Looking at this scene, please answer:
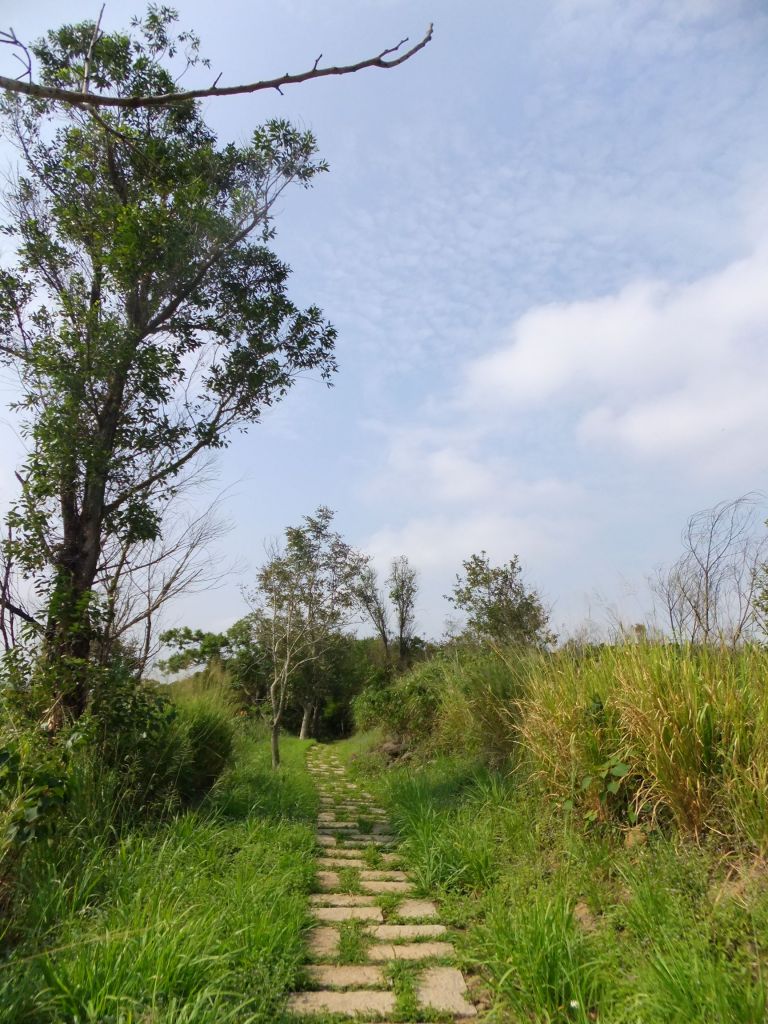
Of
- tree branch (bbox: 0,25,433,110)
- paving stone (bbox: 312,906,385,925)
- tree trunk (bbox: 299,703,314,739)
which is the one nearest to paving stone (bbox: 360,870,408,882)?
paving stone (bbox: 312,906,385,925)

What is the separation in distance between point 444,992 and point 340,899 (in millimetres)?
1331

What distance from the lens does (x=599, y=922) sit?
111 inches

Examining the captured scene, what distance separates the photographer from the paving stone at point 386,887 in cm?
399

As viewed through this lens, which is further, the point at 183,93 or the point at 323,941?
the point at 323,941

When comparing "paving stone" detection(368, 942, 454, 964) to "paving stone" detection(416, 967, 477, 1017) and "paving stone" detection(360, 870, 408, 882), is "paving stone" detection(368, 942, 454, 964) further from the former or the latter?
"paving stone" detection(360, 870, 408, 882)

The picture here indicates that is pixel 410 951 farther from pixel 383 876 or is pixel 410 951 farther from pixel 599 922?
pixel 383 876

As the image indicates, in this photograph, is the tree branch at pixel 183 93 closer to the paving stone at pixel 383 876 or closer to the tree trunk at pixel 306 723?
the paving stone at pixel 383 876

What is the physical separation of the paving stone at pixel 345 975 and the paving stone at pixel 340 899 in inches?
34.4

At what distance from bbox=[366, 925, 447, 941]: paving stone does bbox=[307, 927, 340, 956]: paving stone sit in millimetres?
189

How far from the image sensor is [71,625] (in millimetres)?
5070

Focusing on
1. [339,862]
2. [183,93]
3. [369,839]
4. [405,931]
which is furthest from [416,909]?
[183,93]

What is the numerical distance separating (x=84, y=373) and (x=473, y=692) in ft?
16.9

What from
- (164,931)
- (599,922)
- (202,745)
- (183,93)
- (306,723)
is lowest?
(599,922)

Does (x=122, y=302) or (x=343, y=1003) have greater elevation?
(x=122, y=302)
